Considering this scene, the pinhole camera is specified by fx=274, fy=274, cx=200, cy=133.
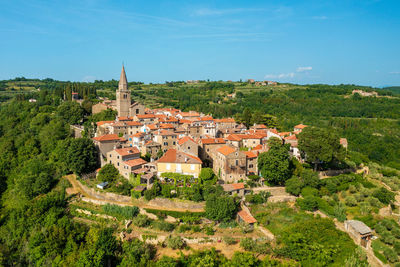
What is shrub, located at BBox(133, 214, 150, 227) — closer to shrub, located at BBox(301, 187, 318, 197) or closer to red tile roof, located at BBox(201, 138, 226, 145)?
red tile roof, located at BBox(201, 138, 226, 145)

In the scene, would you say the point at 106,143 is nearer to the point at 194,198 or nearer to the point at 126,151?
the point at 126,151

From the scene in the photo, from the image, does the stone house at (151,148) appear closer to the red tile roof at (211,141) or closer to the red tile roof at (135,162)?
the red tile roof at (135,162)

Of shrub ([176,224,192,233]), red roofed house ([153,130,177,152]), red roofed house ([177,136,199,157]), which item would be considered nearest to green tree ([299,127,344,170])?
red roofed house ([177,136,199,157])

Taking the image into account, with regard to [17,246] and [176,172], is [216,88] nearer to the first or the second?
[176,172]

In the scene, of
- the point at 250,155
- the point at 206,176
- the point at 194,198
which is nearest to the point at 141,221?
the point at 194,198

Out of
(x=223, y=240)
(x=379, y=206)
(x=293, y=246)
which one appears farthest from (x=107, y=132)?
(x=379, y=206)

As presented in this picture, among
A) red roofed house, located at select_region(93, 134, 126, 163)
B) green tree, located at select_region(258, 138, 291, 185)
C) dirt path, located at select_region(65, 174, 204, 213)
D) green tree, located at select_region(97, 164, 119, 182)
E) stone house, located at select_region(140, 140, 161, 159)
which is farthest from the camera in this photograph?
red roofed house, located at select_region(93, 134, 126, 163)

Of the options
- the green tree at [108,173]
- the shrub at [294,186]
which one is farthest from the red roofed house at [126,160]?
the shrub at [294,186]
